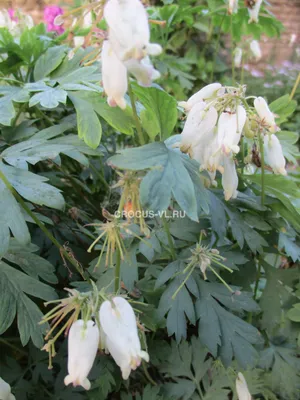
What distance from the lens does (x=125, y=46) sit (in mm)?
479

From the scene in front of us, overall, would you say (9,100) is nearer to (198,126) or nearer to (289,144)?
(198,126)

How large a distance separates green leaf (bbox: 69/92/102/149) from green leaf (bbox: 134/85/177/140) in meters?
0.10

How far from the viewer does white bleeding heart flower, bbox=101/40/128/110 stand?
1.66 feet

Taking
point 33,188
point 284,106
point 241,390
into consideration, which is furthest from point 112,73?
point 241,390

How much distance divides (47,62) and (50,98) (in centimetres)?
24

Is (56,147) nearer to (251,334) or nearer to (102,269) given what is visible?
(102,269)

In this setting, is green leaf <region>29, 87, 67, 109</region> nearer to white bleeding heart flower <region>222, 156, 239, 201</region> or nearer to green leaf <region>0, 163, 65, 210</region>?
green leaf <region>0, 163, 65, 210</region>

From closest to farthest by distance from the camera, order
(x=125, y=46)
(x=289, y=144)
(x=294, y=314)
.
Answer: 1. (x=125, y=46)
2. (x=294, y=314)
3. (x=289, y=144)

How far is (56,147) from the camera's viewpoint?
74 centimetres

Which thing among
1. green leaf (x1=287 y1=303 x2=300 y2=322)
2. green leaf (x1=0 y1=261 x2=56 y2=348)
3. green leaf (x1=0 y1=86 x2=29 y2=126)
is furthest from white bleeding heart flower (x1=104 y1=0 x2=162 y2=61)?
green leaf (x1=287 y1=303 x2=300 y2=322)

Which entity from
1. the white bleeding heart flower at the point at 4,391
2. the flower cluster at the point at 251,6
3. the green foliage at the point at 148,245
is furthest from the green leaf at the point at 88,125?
the flower cluster at the point at 251,6

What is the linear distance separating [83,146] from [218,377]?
63cm

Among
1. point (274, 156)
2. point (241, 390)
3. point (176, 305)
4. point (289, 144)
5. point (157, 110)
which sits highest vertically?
point (157, 110)

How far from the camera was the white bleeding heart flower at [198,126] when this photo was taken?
0.63 metres
